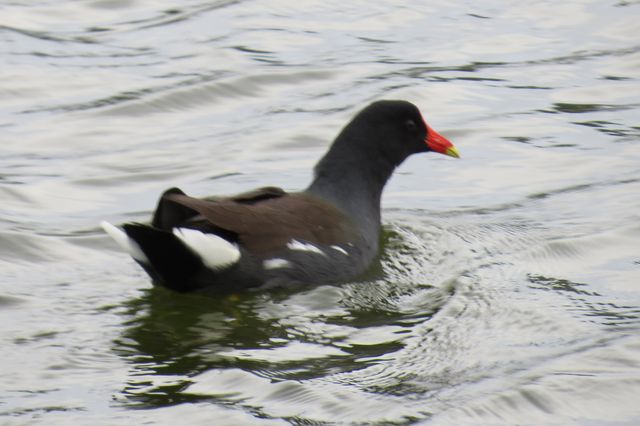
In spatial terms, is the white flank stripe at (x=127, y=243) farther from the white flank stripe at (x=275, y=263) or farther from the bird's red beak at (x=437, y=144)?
the bird's red beak at (x=437, y=144)

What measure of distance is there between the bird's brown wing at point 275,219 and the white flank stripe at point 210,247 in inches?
2.9

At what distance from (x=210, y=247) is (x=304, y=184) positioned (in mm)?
2586

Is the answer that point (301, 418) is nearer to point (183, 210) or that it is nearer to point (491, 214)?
point (183, 210)

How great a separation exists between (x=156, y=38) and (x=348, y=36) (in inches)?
64.0

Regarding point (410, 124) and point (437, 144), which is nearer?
point (410, 124)

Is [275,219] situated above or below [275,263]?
above

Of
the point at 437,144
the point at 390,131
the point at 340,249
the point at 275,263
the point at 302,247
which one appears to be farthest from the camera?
the point at 437,144

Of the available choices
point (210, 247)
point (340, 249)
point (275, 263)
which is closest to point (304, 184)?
point (340, 249)

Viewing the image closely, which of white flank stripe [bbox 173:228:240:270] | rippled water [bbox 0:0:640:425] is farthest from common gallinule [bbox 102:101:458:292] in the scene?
rippled water [bbox 0:0:640:425]

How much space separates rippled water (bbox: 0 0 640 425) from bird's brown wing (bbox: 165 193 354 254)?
0.27 m

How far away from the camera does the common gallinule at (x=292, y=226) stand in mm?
6363

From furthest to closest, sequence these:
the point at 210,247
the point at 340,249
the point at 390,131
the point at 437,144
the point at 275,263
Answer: the point at 437,144 < the point at 390,131 < the point at 340,249 < the point at 275,263 < the point at 210,247

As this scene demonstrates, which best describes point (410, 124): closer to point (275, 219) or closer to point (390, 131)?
point (390, 131)

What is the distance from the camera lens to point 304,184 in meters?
8.90
